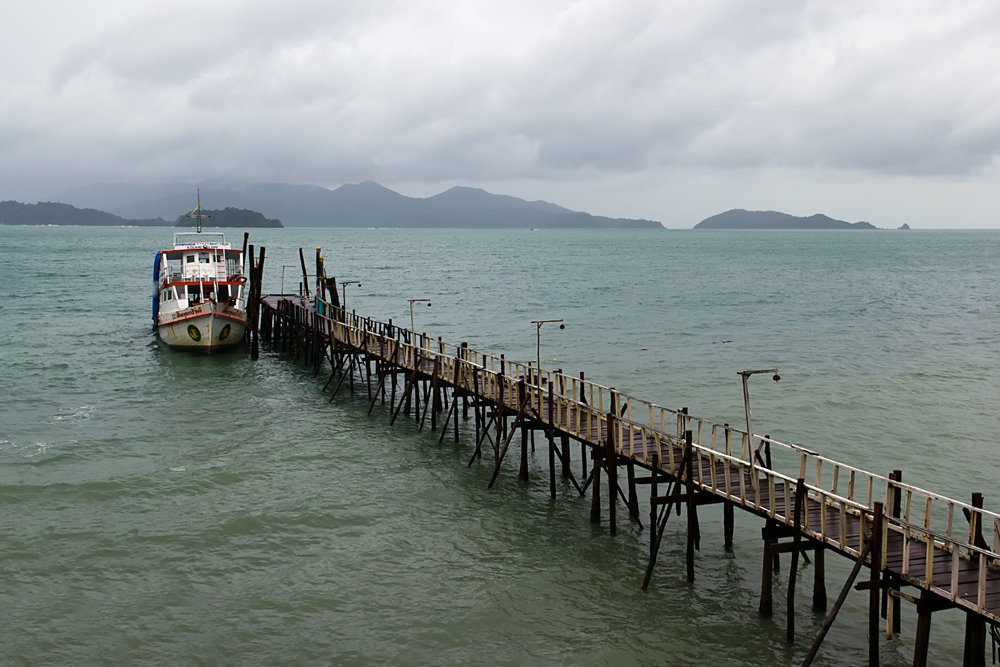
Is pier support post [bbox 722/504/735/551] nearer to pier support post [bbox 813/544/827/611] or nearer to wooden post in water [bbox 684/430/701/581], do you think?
wooden post in water [bbox 684/430/701/581]

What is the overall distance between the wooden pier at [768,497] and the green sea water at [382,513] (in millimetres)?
887

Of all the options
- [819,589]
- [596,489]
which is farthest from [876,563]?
[596,489]

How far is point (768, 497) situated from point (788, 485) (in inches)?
44.9

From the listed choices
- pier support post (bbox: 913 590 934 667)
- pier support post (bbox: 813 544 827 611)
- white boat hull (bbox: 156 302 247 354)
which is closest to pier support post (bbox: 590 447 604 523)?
pier support post (bbox: 813 544 827 611)

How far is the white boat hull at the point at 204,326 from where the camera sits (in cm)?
4600

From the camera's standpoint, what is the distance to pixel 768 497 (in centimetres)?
1720

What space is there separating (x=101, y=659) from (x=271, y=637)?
10.5 feet

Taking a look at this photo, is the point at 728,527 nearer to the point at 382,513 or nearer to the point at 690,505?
the point at 690,505

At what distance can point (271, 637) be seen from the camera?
54.0 feet

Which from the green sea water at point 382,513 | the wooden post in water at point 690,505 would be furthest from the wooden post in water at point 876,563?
the wooden post in water at point 690,505

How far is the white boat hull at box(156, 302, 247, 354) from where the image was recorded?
46000mm

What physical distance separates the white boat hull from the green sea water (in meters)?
1.14

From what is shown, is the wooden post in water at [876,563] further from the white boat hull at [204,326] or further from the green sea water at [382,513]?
the white boat hull at [204,326]

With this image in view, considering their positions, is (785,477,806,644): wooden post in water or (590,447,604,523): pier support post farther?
(590,447,604,523): pier support post
